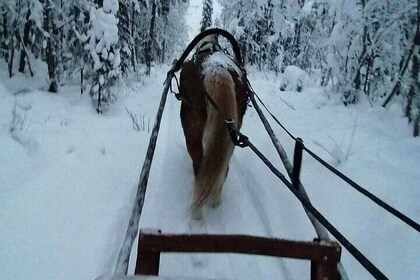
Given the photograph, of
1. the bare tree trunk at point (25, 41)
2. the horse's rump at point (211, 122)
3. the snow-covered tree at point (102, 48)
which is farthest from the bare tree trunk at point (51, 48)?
the horse's rump at point (211, 122)

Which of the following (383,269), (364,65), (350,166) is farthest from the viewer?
(364,65)

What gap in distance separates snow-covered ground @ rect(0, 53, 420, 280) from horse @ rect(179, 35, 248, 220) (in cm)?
38

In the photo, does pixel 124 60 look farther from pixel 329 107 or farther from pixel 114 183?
pixel 114 183

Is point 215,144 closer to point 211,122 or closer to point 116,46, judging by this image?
point 211,122

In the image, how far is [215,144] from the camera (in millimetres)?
2795

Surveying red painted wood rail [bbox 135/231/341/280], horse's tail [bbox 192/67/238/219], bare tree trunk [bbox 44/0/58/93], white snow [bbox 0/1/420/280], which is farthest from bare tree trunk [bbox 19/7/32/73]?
red painted wood rail [bbox 135/231/341/280]

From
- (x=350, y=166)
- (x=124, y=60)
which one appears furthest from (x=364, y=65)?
(x=124, y=60)

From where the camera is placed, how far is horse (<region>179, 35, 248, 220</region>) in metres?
2.79

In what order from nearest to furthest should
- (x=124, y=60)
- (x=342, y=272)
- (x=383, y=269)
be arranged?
(x=342, y=272) < (x=383, y=269) < (x=124, y=60)

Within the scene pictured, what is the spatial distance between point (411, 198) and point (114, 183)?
2952 mm

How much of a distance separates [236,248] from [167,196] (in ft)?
7.28

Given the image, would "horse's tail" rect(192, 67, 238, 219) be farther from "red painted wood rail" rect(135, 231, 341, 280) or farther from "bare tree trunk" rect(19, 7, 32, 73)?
"bare tree trunk" rect(19, 7, 32, 73)

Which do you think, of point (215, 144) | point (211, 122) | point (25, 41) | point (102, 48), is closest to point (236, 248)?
point (215, 144)

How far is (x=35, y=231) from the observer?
2.56 metres
